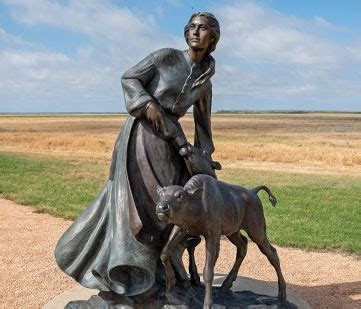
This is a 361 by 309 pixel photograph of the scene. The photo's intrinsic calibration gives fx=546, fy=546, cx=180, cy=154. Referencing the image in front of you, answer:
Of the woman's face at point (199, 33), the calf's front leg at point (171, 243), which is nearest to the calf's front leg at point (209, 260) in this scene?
the calf's front leg at point (171, 243)

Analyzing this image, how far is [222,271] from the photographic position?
28.7 feet

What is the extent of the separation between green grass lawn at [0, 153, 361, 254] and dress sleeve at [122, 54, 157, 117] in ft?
21.1

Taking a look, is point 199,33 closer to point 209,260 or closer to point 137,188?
point 137,188

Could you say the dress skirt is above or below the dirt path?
above

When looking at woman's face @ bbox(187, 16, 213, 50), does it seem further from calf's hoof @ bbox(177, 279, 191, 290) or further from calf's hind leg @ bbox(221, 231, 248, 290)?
calf's hoof @ bbox(177, 279, 191, 290)

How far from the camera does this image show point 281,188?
17375 mm

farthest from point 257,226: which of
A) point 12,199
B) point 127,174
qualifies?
point 12,199

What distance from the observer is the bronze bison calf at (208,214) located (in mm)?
4465

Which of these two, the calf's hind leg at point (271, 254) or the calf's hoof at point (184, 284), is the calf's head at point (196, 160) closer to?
the calf's hind leg at point (271, 254)

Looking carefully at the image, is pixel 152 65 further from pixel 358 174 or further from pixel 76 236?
pixel 358 174

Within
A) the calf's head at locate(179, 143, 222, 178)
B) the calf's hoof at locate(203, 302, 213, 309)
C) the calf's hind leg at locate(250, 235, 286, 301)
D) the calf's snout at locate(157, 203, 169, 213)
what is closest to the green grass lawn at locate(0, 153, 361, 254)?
the calf's hind leg at locate(250, 235, 286, 301)

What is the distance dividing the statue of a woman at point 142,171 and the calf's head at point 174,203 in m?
0.49

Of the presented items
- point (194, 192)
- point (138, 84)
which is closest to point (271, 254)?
point (194, 192)

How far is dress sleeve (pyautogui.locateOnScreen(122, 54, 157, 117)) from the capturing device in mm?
4883
